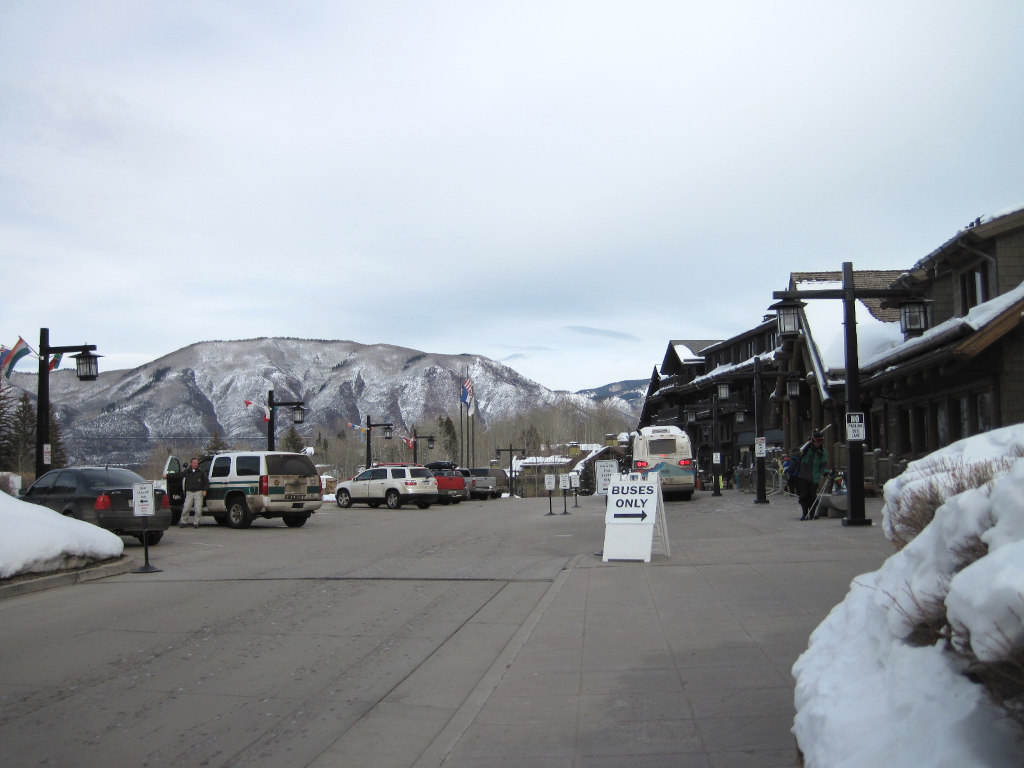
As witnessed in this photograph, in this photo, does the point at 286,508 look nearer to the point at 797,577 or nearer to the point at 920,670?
the point at 797,577

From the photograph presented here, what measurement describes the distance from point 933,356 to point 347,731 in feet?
59.8

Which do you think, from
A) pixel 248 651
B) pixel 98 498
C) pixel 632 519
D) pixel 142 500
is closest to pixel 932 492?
pixel 248 651

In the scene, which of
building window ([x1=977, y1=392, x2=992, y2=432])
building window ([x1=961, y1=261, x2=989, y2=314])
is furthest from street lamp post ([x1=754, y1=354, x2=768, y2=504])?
building window ([x1=961, y1=261, x2=989, y2=314])

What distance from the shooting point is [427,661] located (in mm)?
7949

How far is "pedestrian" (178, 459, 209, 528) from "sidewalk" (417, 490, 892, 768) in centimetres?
1473

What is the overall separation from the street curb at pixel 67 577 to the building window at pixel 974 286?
64.7 ft

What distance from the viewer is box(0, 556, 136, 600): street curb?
1209 cm

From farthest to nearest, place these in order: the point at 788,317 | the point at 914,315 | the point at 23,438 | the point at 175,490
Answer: the point at 23,438 < the point at 175,490 < the point at 788,317 < the point at 914,315

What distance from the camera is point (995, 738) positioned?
2.87m

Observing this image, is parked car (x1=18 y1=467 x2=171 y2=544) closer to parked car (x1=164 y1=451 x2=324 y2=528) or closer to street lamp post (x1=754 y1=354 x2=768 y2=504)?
parked car (x1=164 y1=451 x2=324 y2=528)

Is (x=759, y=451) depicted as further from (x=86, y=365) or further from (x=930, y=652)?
(x=930, y=652)

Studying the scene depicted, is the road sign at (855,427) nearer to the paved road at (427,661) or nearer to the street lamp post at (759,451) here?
the paved road at (427,661)

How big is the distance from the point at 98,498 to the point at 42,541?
5.03 metres

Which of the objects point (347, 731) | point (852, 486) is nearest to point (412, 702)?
point (347, 731)
